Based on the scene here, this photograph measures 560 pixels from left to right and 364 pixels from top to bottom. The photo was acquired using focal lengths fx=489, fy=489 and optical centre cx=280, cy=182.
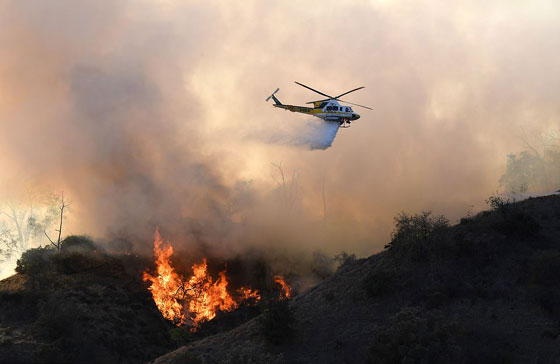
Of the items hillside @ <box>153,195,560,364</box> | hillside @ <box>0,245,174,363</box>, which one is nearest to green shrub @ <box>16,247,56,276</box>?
hillside @ <box>0,245,174,363</box>


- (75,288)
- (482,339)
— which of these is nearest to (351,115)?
(482,339)

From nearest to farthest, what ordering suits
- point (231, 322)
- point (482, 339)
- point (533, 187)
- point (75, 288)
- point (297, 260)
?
1. point (482, 339)
2. point (231, 322)
3. point (75, 288)
4. point (297, 260)
5. point (533, 187)

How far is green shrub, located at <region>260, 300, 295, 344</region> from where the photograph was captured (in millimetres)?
42438

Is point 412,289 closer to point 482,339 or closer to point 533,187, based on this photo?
point 482,339

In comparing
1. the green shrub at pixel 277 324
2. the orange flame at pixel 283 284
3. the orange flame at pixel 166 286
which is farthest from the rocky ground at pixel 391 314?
the orange flame at pixel 283 284

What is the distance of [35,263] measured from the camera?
6494 cm

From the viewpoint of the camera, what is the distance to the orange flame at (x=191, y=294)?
6669 centimetres

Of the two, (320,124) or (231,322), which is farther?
(320,124)

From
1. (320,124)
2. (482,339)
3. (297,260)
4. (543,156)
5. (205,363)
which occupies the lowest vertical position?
(482,339)

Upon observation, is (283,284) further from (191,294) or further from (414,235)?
(414,235)

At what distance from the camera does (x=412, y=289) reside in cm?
4550

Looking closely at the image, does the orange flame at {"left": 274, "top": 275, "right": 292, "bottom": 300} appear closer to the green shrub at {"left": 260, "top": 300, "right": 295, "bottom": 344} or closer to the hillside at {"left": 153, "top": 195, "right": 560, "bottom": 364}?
the hillside at {"left": 153, "top": 195, "right": 560, "bottom": 364}

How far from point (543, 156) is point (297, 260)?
6504cm

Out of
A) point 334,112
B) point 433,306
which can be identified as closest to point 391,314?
point 433,306
